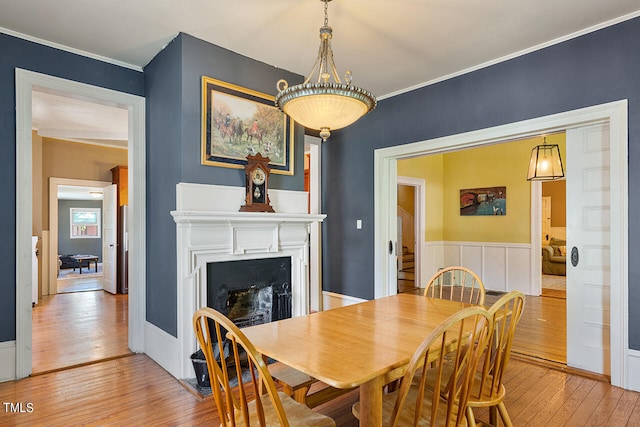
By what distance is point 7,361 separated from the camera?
273cm

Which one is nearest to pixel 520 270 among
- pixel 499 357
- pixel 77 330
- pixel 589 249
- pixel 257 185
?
pixel 589 249

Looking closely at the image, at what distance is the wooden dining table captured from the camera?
1.30m

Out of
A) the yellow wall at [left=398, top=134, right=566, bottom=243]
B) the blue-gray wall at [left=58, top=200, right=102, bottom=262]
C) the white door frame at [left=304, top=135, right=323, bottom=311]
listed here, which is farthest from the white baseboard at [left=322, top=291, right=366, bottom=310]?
the blue-gray wall at [left=58, top=200, right=102, bottom=262]

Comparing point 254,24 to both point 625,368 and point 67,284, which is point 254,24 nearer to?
point 625,368

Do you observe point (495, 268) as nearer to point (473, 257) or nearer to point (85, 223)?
point (473, 257)

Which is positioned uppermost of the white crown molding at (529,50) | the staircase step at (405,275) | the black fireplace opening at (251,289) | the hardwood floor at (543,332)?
the white crown molding at (529,50)

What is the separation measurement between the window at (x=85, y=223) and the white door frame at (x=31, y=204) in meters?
11.1

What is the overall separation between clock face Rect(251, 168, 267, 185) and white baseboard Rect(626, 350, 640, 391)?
3.04 metres

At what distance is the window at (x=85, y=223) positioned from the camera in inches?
487

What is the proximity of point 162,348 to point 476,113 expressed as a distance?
3.47 meters

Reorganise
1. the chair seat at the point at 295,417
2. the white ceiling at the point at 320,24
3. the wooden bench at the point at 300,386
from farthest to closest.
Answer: the white ceiling at the point at 320,24, the wooden bench at the point at 300,386, the chair seat at the point at 295,417

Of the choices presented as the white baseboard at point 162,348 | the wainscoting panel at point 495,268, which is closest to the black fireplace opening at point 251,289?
the white baseboard at point 162,348

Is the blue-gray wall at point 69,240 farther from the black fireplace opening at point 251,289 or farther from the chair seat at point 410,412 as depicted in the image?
the chair seat at point 410,412

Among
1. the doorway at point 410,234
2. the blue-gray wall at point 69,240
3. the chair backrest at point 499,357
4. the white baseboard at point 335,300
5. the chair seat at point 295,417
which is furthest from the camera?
the blue-gray wall at point 69,240
